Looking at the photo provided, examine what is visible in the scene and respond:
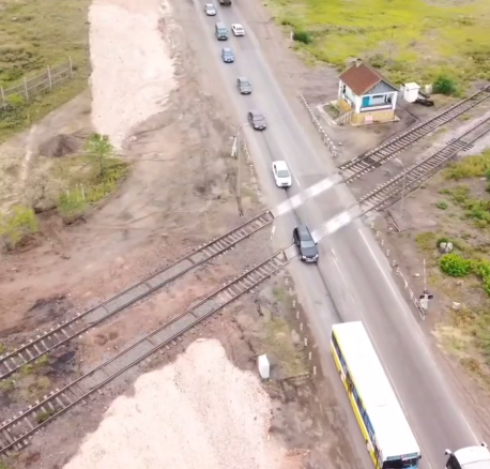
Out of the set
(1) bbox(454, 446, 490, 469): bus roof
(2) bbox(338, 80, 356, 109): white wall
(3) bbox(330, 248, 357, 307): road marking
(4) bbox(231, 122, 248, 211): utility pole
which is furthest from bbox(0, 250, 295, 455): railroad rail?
(2) bbox(338, 80, 356, 109): white wall

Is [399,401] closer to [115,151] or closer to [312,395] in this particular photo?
[312,395]

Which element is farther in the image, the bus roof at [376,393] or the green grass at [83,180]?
the green grass at [83,180]

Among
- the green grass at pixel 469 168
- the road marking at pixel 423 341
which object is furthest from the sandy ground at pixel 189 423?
the green grass at pixel 469 168

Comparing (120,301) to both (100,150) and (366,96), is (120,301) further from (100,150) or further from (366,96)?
(366,96)

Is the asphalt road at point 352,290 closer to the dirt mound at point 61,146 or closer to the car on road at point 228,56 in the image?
the car on road at point 228,56

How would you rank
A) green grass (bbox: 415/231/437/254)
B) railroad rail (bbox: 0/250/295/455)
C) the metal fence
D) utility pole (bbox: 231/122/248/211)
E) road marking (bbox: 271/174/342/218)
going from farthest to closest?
the metal fence
utility pole (bbox: 231/122/248/211)
road marking (bbox: 271/174/342/218)
green grass (bbox: 415/231/437/254)
railroad rail (bbox: 0/250/295/455)

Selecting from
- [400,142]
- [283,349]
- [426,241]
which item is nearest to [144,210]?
[283,349]

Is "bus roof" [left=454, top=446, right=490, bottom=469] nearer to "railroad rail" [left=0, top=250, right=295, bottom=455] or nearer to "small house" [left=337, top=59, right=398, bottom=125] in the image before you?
"railroad rail" [left=0, top=250, right=295, bottom=455]
